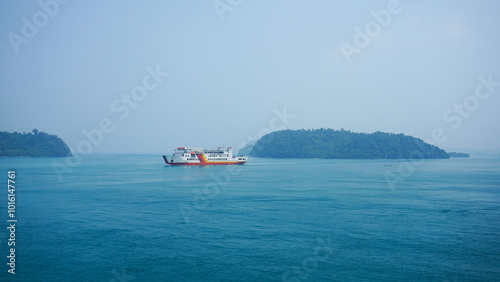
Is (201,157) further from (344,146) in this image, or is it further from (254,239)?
(344,146)

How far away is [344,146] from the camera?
549 ft

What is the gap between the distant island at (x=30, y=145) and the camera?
15125cm

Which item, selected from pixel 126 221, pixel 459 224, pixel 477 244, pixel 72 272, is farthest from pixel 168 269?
pixel 459 224

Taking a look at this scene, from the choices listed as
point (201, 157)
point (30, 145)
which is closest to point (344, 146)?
point (201, 157)

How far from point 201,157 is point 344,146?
10998 cm

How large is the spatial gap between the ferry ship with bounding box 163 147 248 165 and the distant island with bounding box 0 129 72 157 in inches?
4540

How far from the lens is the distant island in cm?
15125

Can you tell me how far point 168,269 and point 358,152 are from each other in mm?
154933

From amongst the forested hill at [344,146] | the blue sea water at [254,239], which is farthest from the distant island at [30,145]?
the blue sea water at [254,239]

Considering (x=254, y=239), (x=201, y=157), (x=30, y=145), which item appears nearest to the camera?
(x=254, y=239)

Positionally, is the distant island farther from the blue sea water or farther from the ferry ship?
the blue sea water

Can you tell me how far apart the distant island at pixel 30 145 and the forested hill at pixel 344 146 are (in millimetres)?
105988

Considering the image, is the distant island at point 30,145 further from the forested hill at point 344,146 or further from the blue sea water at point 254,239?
the blue sea water at point 254,239

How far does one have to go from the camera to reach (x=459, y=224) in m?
19.3
